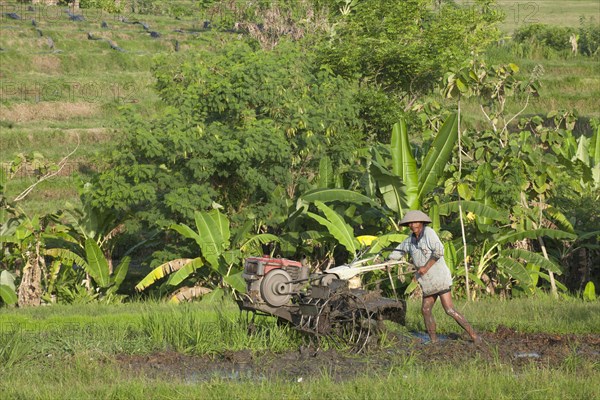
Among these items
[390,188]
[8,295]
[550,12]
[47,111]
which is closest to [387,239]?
[390,188]

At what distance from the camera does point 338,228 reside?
658 inches

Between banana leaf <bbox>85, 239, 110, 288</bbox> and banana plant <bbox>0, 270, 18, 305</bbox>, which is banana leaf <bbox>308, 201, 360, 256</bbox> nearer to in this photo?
banana leaf <bbox>85, 239, 110, 288</bbox>

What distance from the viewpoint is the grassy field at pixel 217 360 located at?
8.79 meters

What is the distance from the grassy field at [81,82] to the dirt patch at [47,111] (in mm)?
34

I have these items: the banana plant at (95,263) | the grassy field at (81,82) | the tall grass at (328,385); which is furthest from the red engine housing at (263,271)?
the grassy field at (81,82)

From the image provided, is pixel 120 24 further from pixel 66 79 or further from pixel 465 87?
pixel 465 87

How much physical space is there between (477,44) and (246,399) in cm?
2942

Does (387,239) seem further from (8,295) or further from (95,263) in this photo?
(8,295)

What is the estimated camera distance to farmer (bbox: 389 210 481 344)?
1155cm

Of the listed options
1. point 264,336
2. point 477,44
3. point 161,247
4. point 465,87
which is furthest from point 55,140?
point 264,336

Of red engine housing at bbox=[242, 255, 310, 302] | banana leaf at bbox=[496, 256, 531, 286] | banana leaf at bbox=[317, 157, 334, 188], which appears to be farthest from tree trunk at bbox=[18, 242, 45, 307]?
banana leaf at bbox=[496, 256, 531, 286]

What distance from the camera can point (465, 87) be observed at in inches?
666

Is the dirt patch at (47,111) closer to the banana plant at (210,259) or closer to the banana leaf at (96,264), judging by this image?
the banana leaf at (96,264)

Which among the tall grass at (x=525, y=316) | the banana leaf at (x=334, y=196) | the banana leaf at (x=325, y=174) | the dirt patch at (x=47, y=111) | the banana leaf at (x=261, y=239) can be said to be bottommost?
the tall grass at (x=525, y=316)
